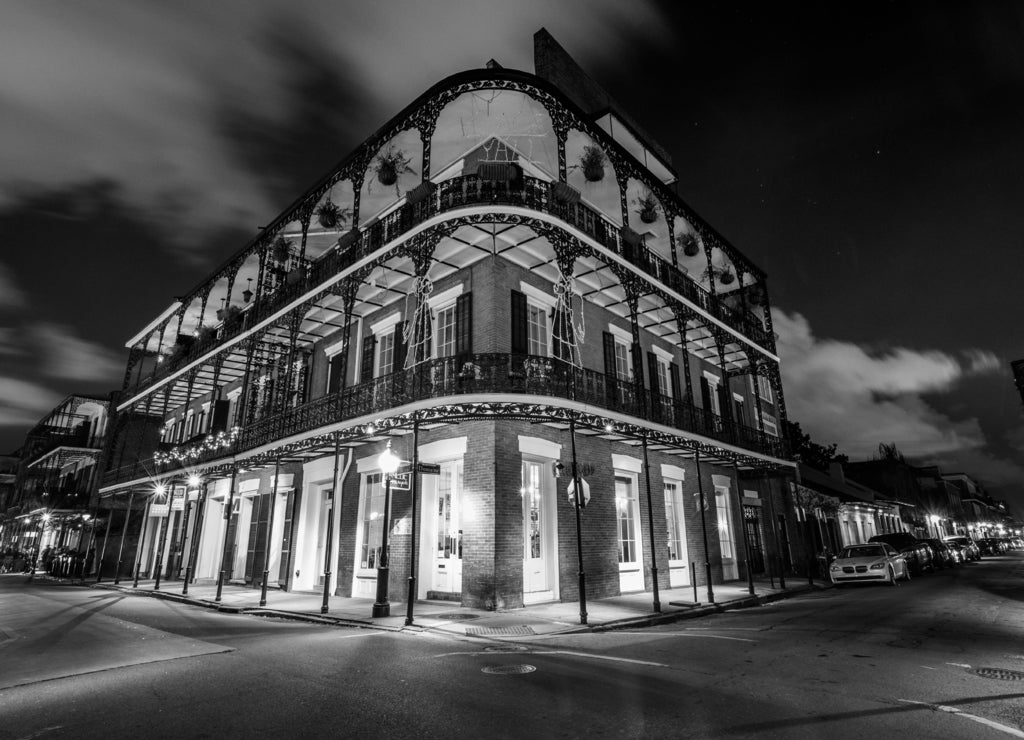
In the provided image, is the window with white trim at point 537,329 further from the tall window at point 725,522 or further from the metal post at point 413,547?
the tall window at point 725,522

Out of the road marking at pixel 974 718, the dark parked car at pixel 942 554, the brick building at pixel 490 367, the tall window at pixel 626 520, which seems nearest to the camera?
the road marking at pixel 974 718

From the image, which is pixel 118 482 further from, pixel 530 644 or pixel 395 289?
pixel 530 644

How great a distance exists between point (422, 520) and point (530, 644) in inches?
227

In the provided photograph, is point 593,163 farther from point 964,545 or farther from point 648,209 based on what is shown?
point 964,545

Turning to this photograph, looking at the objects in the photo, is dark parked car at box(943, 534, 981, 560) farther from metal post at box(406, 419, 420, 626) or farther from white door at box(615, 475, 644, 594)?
metal post at box(406, 419, 420, 626)

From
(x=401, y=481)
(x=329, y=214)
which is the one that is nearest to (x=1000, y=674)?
(x=401, y=481)

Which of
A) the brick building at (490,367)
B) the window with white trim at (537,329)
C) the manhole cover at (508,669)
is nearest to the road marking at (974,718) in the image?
the manhole cover at (508,669)

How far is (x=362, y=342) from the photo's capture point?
52.9ft

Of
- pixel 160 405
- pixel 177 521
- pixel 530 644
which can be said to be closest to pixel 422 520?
pixel 530 644

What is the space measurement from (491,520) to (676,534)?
7.99 m

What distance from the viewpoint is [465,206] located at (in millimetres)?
10773

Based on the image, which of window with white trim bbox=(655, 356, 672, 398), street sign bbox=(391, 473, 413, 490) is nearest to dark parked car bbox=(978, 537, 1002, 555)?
window with white trim bbox=(655, 356, 672, 398)

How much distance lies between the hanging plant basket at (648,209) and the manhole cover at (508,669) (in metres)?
12.6

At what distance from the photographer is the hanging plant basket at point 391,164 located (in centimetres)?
1319
